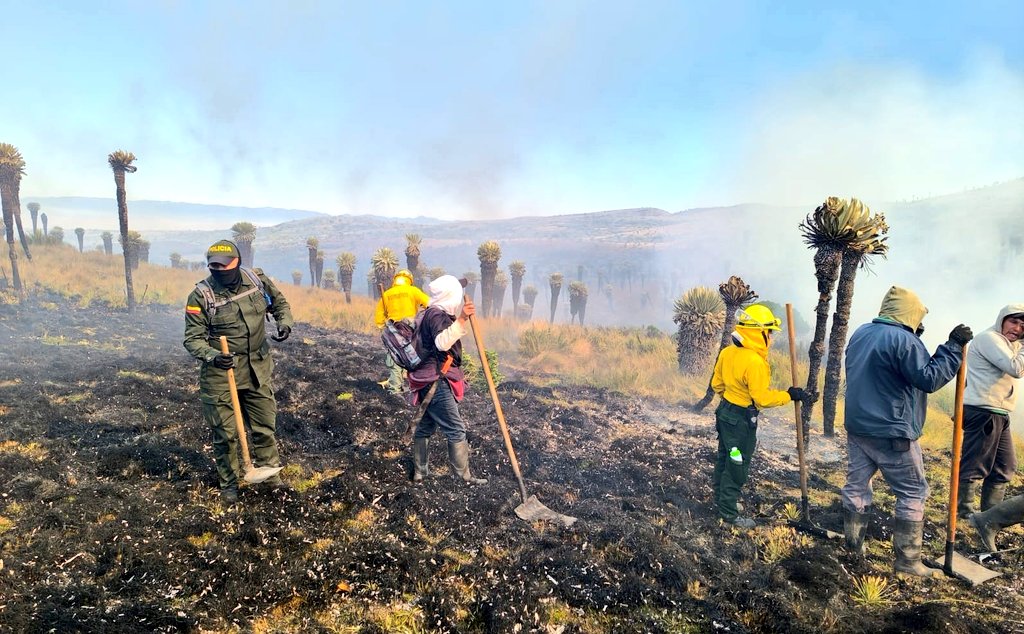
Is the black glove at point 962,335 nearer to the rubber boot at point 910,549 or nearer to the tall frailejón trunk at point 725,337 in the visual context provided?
the rubber boot at point 910,549

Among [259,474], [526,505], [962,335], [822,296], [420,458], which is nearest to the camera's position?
[962,335]

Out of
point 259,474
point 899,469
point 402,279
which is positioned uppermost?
point 402,279

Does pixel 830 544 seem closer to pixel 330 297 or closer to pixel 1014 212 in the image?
pixel 330 297

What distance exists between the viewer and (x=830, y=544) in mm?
4527

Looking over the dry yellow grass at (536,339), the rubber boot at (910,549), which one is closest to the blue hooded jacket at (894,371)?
the rubber boot at (910,549)

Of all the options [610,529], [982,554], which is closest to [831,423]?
[982,554]

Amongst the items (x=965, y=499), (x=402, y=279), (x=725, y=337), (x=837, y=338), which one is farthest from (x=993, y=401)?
(x=402, y=279)

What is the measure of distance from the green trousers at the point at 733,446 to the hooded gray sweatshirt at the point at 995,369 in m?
2.30

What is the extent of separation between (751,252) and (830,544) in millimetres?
108274

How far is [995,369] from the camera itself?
4.76m

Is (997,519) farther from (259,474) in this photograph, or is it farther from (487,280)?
(487,280)

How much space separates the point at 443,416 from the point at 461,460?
2.18 ft

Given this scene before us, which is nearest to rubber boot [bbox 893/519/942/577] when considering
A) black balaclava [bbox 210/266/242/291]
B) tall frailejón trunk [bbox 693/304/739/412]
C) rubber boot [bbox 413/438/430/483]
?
rubber boot [bbox 413/438/430/483]

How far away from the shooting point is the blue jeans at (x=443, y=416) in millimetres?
5121
